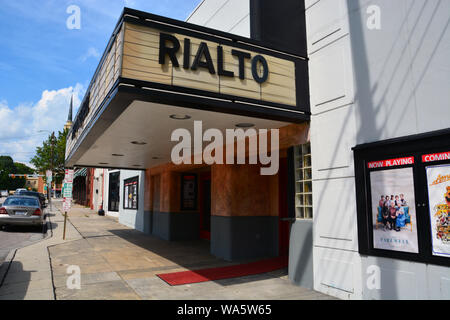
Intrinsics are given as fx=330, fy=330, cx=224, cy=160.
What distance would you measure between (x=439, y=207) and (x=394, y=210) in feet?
2.14

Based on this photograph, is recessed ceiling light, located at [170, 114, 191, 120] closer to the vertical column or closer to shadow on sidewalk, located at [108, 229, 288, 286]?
the vertical column

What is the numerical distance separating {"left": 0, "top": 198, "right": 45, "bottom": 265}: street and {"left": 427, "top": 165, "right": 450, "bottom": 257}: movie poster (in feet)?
31.5

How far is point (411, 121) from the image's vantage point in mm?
4863

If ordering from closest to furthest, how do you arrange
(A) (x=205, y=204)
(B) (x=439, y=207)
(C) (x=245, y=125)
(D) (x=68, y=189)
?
1. (B) (x=439, y=207)
2. (C) (x=245, y=125)
3. (D) (x=68, y=189)
4. (A) (x=205, y=204)

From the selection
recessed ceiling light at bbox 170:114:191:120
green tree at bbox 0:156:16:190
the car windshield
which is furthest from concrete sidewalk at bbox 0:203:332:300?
green tree at bbox 0:156:16:190

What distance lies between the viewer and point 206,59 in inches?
223

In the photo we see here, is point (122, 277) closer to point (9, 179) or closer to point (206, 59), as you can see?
point (206, 59)

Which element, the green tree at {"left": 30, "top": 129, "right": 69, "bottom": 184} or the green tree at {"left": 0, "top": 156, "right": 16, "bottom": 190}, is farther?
the green tree at {"left": 0, "top": 156, "right": 16, "bottom": 190}

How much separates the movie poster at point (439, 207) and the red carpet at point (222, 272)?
4.25 metres

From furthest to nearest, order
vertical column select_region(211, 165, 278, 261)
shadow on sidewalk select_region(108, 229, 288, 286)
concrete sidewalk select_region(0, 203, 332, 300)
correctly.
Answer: vertical column select_region(211, 165, 278, 261) < shadow on sidewalk select_region(108, 229, 288, 286) < concrete sidewalk select_region(0, 203, 332, 300)

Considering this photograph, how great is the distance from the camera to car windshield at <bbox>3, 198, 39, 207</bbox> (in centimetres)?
1450

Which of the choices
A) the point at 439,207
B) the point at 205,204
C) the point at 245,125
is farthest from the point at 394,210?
the point at 205,204

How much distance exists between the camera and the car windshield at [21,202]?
14.5 meters

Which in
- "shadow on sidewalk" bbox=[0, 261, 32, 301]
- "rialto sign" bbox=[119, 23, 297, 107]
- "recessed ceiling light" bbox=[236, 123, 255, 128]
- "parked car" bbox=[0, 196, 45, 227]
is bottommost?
"shadow on sidewalk" bbox=[0, 261, 32, 301]
